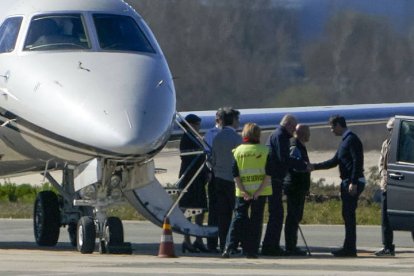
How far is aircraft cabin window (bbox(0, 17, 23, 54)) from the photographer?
19.7m

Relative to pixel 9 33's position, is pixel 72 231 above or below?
below

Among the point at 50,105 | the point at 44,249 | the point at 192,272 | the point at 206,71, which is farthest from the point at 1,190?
the point at 192,272

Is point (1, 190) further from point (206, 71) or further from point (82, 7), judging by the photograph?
point (82, 7)

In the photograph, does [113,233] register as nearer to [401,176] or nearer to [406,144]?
[401,176]

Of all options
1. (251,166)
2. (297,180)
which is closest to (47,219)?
(297,180)

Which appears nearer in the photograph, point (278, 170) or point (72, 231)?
point (278, 170)

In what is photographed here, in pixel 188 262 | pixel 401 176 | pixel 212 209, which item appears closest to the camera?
pixel 188 262

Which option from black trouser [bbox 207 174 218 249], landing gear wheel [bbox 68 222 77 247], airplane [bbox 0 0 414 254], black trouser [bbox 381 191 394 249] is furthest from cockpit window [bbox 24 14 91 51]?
black trouser [bbox 381 191 394 249]

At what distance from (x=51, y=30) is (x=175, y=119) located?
6.73 ft

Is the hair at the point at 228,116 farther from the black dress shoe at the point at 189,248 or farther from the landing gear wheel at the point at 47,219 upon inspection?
the landing gear wheel at the point at 47,219

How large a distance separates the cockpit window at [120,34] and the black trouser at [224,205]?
6.74ft

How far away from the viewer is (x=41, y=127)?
18.5 metres

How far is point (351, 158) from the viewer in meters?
19.1

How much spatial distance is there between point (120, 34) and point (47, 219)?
3127 millimetres
